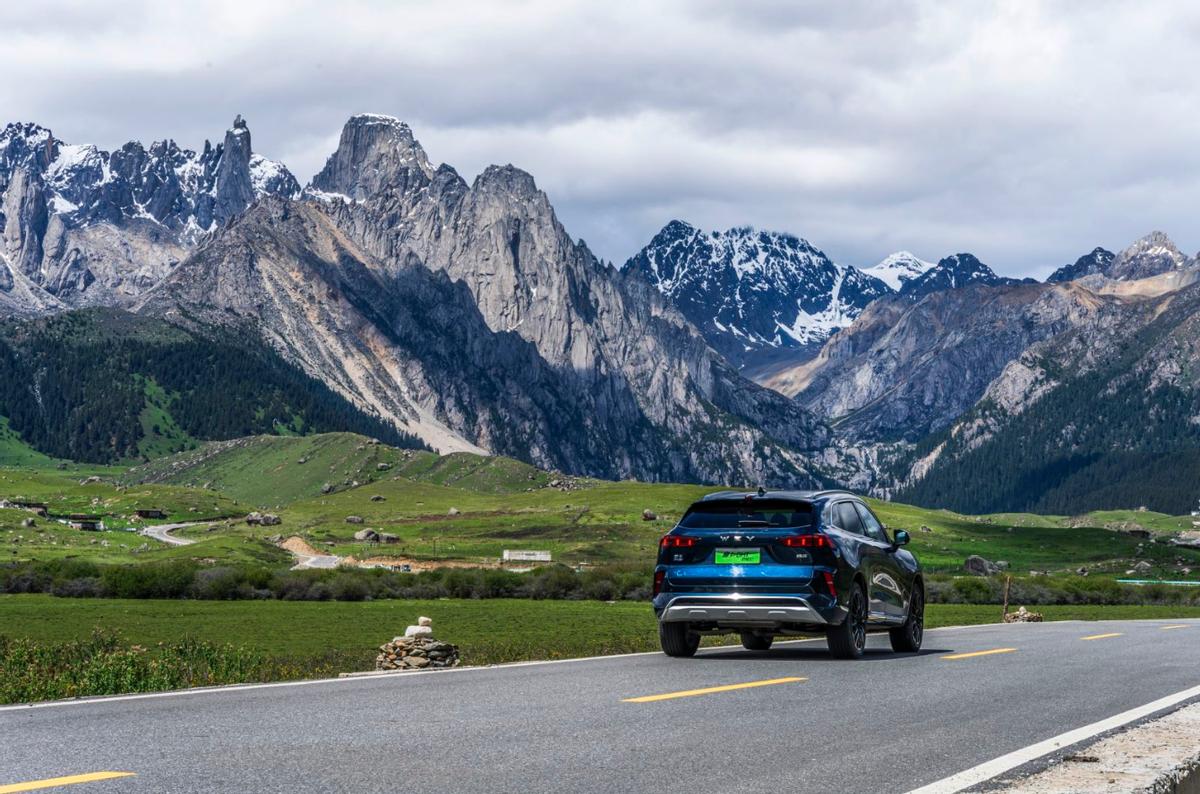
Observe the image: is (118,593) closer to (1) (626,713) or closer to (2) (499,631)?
(2) (499,631)

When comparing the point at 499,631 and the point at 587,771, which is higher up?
the point at 587,771

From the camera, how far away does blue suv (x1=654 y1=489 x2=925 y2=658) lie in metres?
22.8

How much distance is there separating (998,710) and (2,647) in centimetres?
2438

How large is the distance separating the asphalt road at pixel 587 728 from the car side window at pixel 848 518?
2.76 metres

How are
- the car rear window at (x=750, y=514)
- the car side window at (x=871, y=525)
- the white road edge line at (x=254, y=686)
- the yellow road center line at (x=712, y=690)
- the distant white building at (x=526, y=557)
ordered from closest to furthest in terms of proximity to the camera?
the white road edge line at (x=254, y=686) → the yellow road center line at (x=712, y=690) → the car rear window at (x=750, y=514) → the car side window at (x=871, y=525) → the distant white building at (x=526, y=557)

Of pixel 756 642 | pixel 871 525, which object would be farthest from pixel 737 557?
pixel 756 642

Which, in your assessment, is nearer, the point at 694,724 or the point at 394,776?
the point at 394,776

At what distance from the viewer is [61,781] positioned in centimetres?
1073

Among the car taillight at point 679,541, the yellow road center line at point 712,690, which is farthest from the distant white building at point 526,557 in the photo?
the yellow road center line at point 712,690

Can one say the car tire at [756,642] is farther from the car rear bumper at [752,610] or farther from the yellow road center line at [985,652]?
the car rear bumper at [752,610]

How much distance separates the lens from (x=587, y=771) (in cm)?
1171

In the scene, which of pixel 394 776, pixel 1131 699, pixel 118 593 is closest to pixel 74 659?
pixel 394 776

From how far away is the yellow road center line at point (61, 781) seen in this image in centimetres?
1034

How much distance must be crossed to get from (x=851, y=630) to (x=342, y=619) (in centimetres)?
6419
